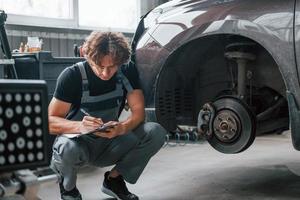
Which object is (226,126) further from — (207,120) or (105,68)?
(105,68)

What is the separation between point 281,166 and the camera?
3.28 meters

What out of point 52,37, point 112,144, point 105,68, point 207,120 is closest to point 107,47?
point 105,68

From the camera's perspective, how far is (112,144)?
7.39 feet

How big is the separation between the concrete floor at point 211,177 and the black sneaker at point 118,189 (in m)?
0.13

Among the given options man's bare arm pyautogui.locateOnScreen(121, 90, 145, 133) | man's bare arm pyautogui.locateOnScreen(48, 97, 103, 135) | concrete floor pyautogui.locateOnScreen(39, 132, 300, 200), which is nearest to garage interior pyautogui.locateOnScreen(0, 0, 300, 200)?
concrete floor pyautogui.locateOnScreen(39, 132, 300, 200)

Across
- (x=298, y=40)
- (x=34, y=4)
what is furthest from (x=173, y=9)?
(x=34, y=4)

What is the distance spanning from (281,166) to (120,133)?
5.15 feet

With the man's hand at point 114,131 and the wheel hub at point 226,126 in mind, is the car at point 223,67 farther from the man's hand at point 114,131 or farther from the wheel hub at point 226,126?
the man's hand at point 114,131

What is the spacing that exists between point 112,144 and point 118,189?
0.87 feet

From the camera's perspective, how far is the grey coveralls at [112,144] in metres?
2.15

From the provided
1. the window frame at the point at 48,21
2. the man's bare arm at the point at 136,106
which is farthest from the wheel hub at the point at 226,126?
the window frame at the point at 48,21

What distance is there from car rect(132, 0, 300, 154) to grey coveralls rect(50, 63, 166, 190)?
0.89 feet

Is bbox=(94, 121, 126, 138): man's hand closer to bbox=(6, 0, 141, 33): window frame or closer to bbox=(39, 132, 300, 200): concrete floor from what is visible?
bbox=(39, 132, 300, 200): concrete floor

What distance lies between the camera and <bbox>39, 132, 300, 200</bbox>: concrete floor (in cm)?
252
